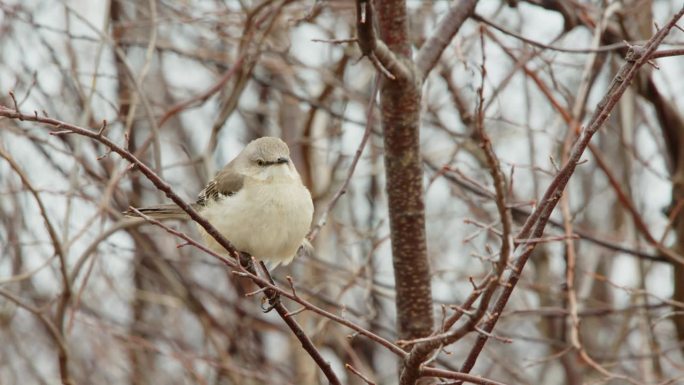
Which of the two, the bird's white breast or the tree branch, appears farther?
the tree branch

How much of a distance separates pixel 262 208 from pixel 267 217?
5 cm

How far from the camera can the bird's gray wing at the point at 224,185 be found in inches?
151

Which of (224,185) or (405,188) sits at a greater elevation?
(405,188)

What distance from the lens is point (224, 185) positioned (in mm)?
3887

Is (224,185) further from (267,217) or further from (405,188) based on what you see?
(405,188)

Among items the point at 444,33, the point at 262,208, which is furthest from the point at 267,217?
the point at 444,33

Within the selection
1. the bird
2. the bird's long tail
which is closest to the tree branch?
the bird

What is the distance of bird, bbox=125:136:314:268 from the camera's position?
365cm

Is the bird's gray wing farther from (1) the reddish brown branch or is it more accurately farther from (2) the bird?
(1) the reddish brown branch

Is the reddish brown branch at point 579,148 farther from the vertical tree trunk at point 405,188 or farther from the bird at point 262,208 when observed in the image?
the bird at point 262,208

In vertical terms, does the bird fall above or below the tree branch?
below

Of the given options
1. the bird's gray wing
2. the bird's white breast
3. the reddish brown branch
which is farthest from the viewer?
the bird's gray wing

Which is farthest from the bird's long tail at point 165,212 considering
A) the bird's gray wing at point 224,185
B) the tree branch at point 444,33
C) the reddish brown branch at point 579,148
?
A: the reddish brown branch at point 579,148

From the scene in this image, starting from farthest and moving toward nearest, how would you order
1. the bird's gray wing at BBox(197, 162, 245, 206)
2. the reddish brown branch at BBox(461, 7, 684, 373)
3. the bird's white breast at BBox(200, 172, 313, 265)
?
the bird's gray wing at BBox(197, 162, 245, 206)
the bird's white breast at BBox(200, 172, 313, 265)
the reddish brown branch at BBox(461, 7, 684, 373)
